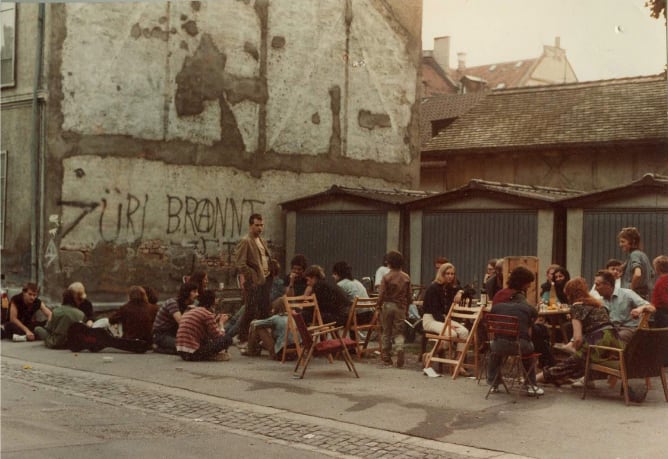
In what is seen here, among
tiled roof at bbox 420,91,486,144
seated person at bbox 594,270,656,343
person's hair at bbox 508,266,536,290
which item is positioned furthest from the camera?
tiled roof at bbox 420,91,486,144

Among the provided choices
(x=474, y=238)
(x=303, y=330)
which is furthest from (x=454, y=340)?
(x=474, y=238)

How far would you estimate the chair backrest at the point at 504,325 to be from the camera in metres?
10.1

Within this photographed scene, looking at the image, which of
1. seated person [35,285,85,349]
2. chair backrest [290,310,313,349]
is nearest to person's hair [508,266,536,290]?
chair backrest [290,310,313,349]

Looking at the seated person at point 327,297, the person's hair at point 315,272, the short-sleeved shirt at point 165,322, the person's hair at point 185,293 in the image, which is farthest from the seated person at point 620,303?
the short-sleeved shirt at point 165,322

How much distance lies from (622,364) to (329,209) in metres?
11.8

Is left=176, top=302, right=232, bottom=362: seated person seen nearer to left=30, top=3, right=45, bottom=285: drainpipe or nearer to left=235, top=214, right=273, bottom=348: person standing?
left=235, top=214, right=273, bottom=348: person standing

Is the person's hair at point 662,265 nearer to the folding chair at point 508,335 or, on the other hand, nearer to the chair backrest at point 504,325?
the folding chair at point 508,335

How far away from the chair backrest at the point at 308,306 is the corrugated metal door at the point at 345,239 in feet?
21.4

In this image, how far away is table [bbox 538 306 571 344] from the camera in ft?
40.2

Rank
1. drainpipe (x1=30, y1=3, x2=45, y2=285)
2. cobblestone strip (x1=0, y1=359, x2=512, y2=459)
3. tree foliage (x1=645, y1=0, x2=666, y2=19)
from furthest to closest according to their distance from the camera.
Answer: drainpipe (x1=30, y1=3, x2=45, y2=285), tree foliage (x1=645, y1=0, x2=666, y2=19), cobblestone strip (x1=0, y1=359, x2=512, y2=459)

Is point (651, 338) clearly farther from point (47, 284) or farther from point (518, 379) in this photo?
point (47, 284)

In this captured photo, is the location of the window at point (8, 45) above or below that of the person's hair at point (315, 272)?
above

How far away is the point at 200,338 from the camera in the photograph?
13.2 metres

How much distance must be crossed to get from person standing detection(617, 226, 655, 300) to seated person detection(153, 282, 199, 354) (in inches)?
241
